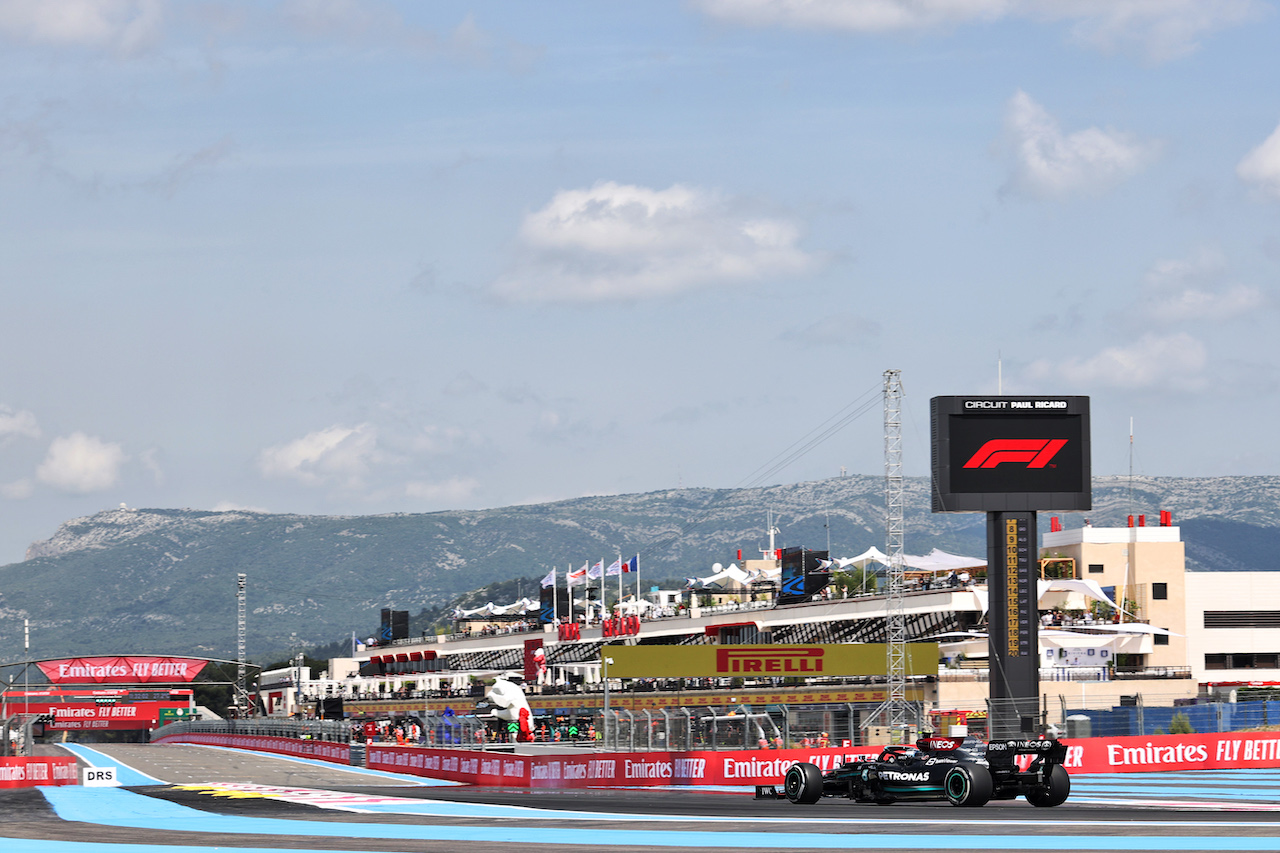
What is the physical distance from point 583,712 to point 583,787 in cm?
6057

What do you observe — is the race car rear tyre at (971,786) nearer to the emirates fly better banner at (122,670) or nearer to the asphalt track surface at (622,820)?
the asphalt track surface at (622,820)

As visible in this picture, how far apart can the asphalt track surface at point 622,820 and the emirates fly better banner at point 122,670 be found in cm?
11511

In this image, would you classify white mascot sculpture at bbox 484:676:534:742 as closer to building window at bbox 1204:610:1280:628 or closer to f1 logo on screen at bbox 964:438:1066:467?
f1 logo on screen at bbox 964:438:1066:467

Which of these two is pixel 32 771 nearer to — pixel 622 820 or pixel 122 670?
pixel 622 820

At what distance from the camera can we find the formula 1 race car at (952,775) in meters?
28.5

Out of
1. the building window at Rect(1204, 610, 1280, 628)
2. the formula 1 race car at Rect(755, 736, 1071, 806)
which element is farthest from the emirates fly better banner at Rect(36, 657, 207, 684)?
the formula 1 race car at Rect(755, 736, 1071, 806)

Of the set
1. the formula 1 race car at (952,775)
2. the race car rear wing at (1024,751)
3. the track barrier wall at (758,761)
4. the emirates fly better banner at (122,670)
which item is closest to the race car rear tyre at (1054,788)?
the formula 1 race car at (952,775)

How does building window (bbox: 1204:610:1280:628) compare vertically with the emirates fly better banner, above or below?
above

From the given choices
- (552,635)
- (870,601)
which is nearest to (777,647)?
(870,601)

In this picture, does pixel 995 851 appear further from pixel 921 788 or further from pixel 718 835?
pixel 921 788

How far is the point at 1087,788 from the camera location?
35.0 metres

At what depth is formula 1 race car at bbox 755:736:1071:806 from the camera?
28.5 metres

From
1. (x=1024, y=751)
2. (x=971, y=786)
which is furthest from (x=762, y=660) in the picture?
(x=971, y=786)

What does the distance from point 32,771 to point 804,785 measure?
25036 millimetres
